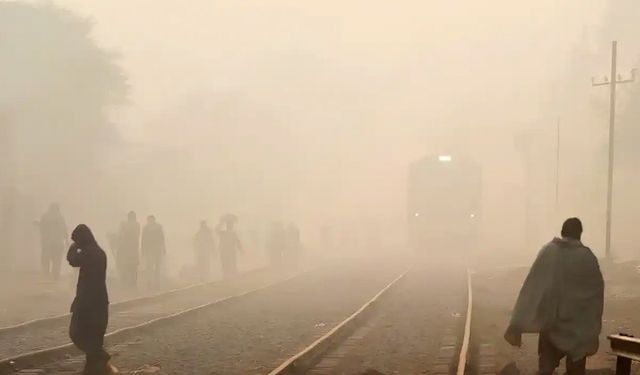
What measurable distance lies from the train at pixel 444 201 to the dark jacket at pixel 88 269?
37623 mm

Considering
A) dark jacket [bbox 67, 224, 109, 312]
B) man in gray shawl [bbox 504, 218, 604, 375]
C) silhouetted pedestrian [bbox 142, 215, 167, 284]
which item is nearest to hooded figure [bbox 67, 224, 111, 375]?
dark jacket [bbox 67, 224, 109, 312]

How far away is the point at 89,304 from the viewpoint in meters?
10.5

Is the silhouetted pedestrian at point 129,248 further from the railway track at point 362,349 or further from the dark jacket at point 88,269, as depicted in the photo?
the dark jacket at point 88,269

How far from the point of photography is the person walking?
407 inches

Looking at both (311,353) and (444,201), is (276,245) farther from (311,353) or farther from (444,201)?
(311,353)

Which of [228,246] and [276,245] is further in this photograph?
[276,245]

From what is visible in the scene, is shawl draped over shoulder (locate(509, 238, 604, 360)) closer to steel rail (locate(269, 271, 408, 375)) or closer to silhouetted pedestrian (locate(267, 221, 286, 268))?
steel rail (locate(269, 271, 408, 375))

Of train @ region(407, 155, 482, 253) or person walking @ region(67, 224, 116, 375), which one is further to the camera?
train @ region(407, 155, 482, 253)

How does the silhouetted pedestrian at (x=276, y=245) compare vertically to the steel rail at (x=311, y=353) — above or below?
below

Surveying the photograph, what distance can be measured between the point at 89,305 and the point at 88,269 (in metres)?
0.44

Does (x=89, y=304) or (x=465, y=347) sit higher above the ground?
(x=89, y=304)

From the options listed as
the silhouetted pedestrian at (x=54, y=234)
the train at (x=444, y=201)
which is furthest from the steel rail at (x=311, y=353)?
the train at (x=444, y=201)

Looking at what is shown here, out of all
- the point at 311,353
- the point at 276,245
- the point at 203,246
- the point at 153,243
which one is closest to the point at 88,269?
the point at 311,353

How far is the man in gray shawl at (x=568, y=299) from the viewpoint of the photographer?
A: 28.3 ft
